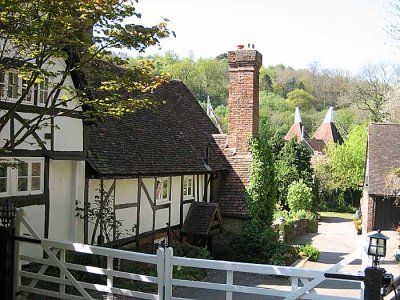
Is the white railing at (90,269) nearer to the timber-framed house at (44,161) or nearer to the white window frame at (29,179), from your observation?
the timber-framed house at (44,161)

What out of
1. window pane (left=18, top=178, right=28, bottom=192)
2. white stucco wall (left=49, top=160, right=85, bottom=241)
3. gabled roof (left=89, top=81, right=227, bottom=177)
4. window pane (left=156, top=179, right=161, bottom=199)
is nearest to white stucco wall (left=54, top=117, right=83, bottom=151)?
white stucco wall (left=49, top=160, right=85, bottom=241)

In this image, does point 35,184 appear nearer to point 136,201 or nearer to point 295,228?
point 136,201

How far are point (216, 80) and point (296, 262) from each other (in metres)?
60.6

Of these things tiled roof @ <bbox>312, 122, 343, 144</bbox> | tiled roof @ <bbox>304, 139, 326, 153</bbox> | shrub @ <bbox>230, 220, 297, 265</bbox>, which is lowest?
shrub @ <bbox>230, 220, 297, 265</bbox>

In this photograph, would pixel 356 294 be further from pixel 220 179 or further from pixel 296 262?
pixel 220 179

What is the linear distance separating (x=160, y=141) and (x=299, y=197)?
17017 mm

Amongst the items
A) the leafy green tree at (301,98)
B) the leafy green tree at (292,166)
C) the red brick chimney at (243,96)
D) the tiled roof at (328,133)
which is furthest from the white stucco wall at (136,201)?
the leafy green tree at (301,98)

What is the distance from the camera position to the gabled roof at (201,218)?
18328mm

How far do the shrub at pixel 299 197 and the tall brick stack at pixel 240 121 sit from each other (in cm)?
1258

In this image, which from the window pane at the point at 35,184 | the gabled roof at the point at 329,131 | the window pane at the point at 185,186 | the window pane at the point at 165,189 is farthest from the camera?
the gabled roof at the point at 329,131

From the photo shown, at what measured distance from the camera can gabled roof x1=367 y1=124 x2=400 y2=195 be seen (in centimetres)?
2902

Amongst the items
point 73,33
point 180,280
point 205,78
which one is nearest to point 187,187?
point 180,280

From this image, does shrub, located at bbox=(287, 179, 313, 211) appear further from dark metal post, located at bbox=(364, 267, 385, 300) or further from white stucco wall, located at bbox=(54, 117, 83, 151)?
dark metal post, located at bbox=(364, 267, 385, 300)

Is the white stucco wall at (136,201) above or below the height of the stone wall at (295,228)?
above
